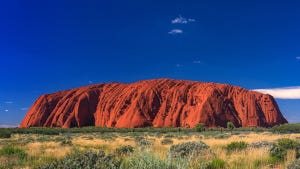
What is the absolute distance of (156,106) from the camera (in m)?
95.6

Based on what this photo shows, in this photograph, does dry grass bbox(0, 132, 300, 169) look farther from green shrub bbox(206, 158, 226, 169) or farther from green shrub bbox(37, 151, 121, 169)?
green shrub bbox(37, 151, 121, 169)

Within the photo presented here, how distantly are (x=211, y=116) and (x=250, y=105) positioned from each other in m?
17.3

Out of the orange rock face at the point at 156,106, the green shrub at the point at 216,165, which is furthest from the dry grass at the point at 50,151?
the orange rock face at the point at 156,106

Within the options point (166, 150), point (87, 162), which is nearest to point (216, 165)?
point (87, 162)

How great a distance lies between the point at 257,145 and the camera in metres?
14.5

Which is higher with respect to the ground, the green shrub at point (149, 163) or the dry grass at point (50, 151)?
the green shrub at point (149, 163)

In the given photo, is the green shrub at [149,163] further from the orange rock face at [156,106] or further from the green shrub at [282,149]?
the orange rock face at [156,106]

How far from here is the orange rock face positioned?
89688 mm

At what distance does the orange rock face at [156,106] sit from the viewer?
294ft

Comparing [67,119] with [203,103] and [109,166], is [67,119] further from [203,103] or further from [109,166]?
[109,166]

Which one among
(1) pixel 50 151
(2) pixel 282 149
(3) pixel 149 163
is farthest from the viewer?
(1) pixel 50 151

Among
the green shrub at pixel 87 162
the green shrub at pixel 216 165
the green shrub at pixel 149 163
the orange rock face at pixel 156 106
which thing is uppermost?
the orange rock face at pixel 156 106

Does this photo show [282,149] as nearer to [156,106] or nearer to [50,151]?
[50,151]

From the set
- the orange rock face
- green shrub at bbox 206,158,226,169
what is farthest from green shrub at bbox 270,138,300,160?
the orange rock face
